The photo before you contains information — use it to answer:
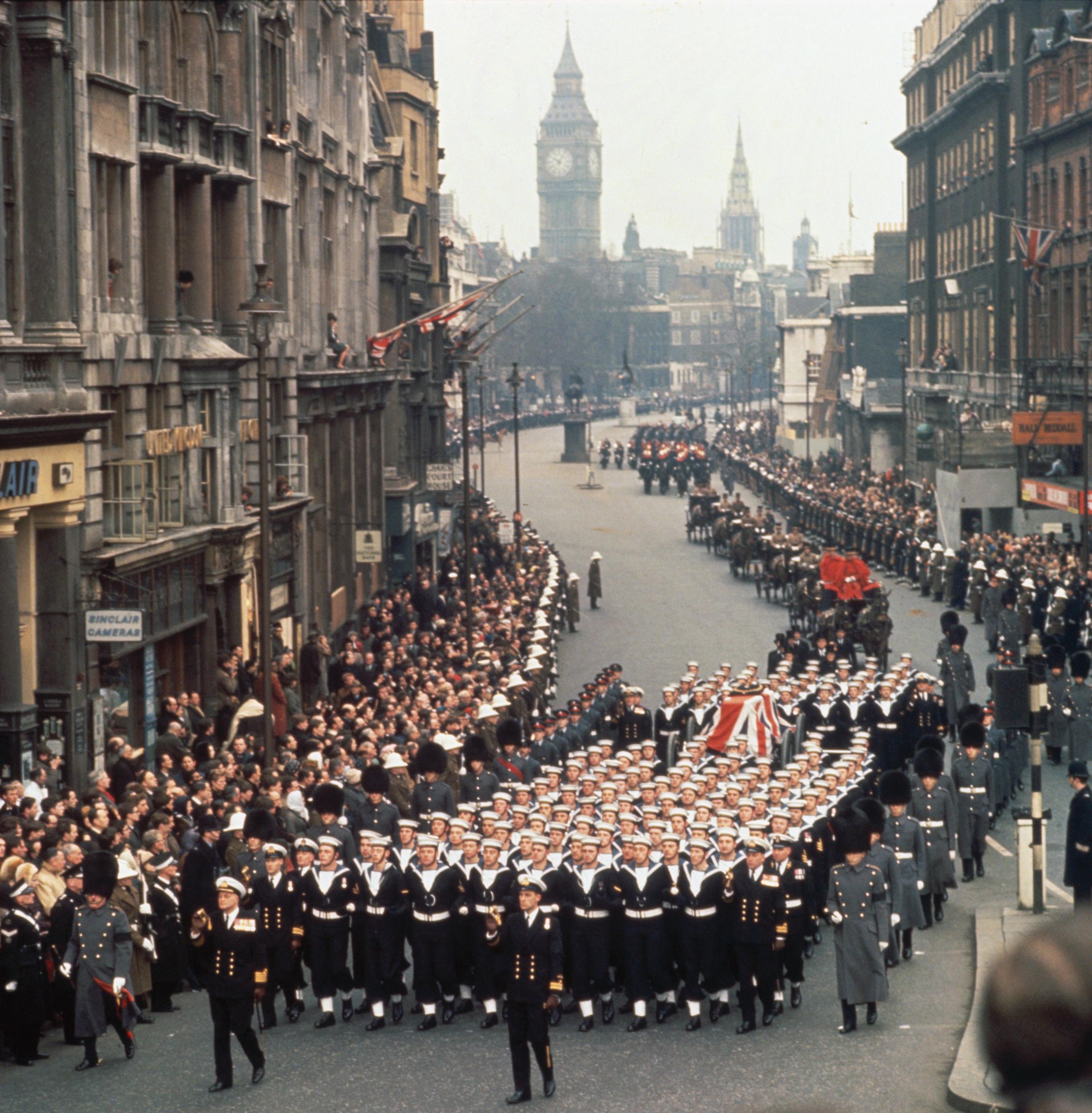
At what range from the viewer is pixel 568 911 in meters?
15.4

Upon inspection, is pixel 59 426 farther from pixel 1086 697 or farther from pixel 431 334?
pixel 431 334

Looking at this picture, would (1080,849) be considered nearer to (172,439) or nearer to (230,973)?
(230,973)

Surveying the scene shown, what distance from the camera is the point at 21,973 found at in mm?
14031

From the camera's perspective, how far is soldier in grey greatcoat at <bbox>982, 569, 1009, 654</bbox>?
3947cm

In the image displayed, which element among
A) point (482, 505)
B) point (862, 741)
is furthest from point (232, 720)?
point (482, 505)

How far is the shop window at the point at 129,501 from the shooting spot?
2520 centimetres

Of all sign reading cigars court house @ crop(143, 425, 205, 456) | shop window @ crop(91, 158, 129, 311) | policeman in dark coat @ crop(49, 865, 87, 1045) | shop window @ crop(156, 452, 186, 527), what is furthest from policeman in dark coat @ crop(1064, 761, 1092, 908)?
shop window @ crop(156, 452, 186, 527)

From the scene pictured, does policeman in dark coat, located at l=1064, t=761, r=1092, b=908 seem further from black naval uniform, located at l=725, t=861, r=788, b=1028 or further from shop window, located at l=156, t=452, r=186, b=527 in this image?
shop window, located at l=156, t=452, r=186, b=527

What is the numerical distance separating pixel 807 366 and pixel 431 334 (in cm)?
5538

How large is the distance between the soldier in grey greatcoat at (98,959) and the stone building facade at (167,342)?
26.9 ft

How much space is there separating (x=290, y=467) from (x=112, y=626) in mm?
13271

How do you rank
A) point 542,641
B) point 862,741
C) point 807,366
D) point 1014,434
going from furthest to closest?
1. point 807,366
2. point 1014,434
3. point 542,641
4. point 862,741

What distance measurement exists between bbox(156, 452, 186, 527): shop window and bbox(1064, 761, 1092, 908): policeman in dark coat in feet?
45.2

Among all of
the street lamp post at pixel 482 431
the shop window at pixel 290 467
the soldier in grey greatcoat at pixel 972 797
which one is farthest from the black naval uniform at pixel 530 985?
the street lamp post at pixel 482 431
